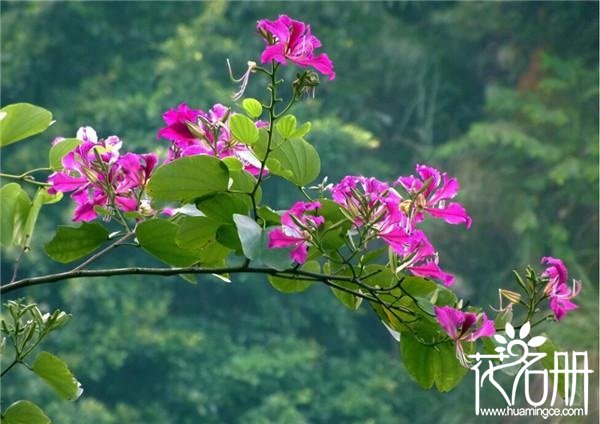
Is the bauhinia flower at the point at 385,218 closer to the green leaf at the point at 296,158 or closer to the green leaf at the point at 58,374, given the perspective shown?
the green leaf at the point at 296,158

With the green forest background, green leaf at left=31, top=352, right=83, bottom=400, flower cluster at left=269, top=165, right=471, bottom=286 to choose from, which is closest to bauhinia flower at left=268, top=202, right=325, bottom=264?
flower cluster at left=269, top=165, right=471, bottom=286

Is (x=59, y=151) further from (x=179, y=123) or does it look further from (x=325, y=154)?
(x=325, y=154)

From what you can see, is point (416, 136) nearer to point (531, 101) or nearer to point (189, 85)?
point (531, 101)

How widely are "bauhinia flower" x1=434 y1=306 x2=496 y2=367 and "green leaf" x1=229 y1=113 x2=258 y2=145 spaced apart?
0.34 feet

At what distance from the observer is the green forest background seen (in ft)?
20.2

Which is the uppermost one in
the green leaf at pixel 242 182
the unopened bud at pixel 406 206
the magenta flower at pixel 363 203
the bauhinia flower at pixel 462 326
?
the green leaf at pixel 242 182

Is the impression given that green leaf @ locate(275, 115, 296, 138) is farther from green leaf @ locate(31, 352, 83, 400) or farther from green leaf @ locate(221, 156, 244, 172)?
green leaf @ locate(31, 352, 83, 400)

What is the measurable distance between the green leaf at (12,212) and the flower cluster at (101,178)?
0.02 metres

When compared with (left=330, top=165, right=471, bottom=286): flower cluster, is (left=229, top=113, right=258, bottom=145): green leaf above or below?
above

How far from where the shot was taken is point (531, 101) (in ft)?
20.9

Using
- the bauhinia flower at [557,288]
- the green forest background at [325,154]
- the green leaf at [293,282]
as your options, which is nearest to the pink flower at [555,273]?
the bauhinia flower at [557,288]

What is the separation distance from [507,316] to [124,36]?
6867mm

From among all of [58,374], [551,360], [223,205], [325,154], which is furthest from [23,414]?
[325,154]

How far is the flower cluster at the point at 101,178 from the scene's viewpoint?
1.72ft
